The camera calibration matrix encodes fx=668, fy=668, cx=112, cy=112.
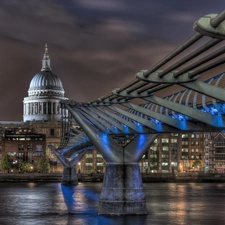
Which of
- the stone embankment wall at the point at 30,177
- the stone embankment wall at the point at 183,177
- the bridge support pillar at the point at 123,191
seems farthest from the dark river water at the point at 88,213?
the stone embankment wall at the point at 30,177

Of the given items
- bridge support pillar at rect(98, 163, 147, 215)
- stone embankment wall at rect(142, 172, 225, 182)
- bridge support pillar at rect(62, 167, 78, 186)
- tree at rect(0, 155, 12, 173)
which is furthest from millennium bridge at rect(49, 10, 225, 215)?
tree at rect(0, 155, 12, 173)

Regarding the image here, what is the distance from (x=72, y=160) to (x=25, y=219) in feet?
231

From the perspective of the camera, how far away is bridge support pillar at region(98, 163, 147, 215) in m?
51.2

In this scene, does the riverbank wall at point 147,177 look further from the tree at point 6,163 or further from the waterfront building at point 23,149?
the waterfront building at point 23,149

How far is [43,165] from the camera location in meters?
181

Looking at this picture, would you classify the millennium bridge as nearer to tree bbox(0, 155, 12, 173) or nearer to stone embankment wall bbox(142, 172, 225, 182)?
stone embankment wall bbox(142, 172, 225, 182)

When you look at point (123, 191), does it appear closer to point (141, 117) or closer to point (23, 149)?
point (141, 117)

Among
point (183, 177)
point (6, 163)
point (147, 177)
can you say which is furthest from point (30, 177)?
point (183, 177)

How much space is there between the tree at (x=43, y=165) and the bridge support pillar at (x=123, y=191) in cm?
13046

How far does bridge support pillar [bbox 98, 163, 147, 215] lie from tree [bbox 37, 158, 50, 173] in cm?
13046

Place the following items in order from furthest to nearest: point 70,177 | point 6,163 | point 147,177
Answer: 1. point 6,163
2. point 147,177
3. point 70,177

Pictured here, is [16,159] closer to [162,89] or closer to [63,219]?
[63,219]

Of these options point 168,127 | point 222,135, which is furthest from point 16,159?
point 168,127

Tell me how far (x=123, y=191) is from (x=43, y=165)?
431ft
